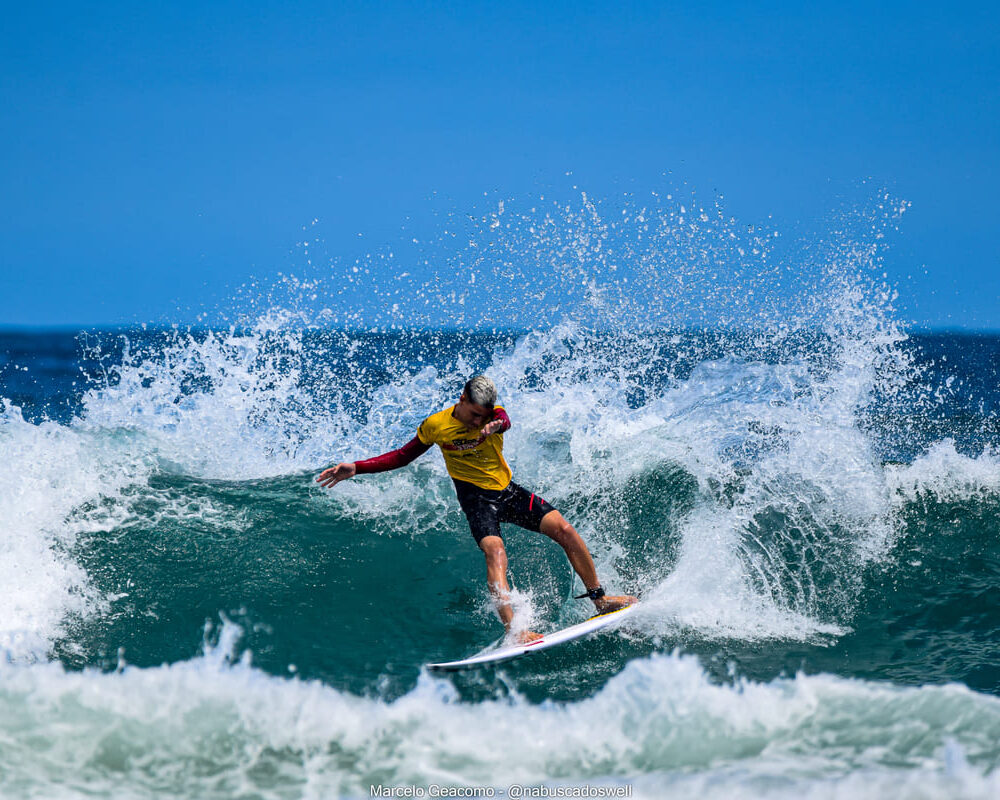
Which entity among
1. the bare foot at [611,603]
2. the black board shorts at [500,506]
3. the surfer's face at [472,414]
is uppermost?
the surfer's face at [472,414]

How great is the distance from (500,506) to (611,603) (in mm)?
1082

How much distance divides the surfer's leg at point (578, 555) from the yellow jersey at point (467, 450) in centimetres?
46

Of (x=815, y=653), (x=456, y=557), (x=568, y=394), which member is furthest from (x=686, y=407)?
(x=815, y=653)

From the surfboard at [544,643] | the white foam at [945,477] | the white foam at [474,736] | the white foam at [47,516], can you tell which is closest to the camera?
the white foam at [474,736]

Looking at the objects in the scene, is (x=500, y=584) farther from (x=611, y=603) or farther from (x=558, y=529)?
(x=611, y=603)

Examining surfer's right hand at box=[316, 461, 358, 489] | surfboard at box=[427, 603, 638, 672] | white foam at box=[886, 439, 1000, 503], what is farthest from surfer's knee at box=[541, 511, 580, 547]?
white foam at box=[886, 439, 1000, 503]

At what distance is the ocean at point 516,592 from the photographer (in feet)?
13.0

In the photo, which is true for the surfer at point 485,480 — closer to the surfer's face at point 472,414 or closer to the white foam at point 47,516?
the surfer's face at point 472,414

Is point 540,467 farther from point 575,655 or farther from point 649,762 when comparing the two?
point 649,762

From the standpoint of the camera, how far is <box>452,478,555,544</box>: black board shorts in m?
6.18

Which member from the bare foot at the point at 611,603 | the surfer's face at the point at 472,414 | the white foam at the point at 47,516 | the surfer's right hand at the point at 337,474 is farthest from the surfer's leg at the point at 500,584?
the white foam at the point at 47,516

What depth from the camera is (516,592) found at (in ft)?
21.0

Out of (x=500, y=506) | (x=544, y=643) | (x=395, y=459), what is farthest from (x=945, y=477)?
(x=395, y=459)

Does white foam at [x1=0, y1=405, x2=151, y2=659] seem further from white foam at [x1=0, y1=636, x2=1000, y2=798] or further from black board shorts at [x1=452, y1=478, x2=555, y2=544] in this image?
black board shorts at [x1=452, y1=478, x2=555, y2=544]
